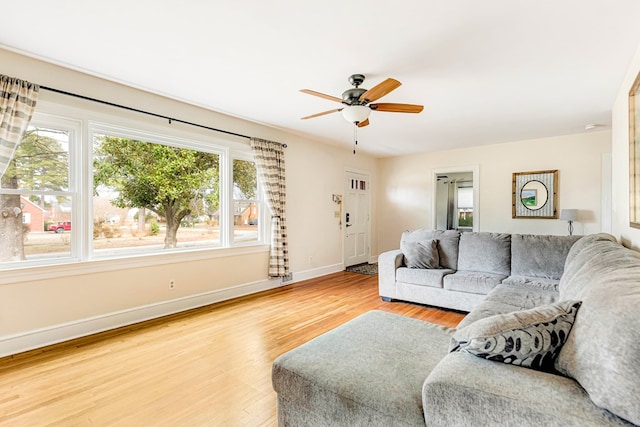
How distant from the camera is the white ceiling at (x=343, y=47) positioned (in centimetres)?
197

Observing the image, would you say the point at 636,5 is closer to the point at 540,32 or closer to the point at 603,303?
the point at 540,32

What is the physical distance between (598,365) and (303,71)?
2783 mm

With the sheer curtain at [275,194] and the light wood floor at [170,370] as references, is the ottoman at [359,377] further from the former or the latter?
A: the sheer curtain at [275,194]

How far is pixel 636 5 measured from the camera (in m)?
1.88

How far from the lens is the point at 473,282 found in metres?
3.51

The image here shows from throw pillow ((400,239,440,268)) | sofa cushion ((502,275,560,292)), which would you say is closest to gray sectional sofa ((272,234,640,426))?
sofa cushion ((502,275,560,292))

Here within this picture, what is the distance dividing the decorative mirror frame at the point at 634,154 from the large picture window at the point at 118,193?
4.07 m

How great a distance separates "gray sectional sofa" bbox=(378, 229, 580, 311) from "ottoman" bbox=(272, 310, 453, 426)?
2.02 metres

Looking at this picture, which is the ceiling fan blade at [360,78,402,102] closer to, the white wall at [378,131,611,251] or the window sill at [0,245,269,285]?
the window sill at [0,245,269,285]

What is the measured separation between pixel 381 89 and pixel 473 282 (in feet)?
7.93

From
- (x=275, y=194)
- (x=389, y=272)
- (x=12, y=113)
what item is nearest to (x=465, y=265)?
(x=389, y=272)

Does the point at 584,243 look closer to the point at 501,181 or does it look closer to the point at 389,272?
the point at 389,272

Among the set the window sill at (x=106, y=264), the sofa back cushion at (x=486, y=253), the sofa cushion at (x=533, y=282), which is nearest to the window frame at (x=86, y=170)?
the window sill at (x=106, y=264)

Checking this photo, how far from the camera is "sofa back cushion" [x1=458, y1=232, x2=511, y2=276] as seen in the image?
12.3 feet
